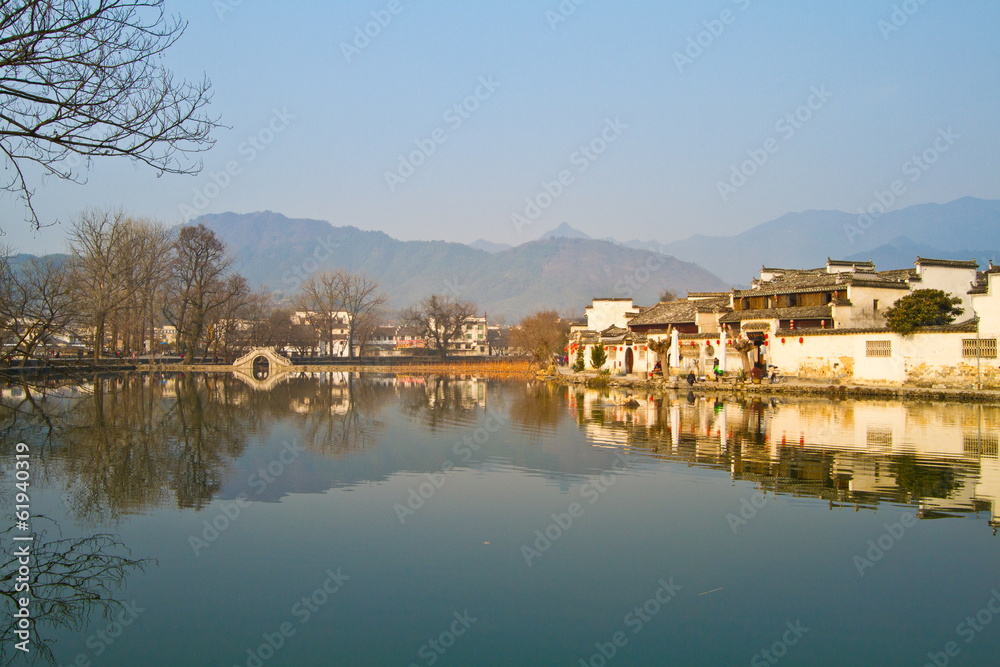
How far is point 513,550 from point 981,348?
25.7 m

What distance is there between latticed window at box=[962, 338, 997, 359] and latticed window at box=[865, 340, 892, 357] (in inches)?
118

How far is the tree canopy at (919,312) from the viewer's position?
2966 cm

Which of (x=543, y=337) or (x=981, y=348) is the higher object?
(x=543, y=337)

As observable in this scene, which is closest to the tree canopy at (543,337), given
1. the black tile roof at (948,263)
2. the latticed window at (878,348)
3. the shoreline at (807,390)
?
the shoreline at (807,390)

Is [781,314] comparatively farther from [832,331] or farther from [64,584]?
[64,584]

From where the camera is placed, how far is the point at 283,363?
60.1 m

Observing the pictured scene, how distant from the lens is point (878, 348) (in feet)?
103

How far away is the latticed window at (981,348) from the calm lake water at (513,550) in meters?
11.8

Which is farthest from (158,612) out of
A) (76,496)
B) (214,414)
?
(214,414)

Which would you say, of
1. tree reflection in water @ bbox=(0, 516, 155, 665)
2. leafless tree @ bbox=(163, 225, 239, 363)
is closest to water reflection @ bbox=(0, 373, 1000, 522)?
tree reflection in water @ bbox=(0, 516, 155, 665)

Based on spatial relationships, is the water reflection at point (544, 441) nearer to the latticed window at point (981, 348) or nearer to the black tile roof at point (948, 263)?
the latticed window at point (981, 348)

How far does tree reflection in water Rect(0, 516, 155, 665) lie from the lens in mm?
6359

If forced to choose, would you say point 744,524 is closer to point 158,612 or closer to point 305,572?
point 305,572

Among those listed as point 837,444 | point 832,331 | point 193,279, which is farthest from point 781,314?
point 193,279
